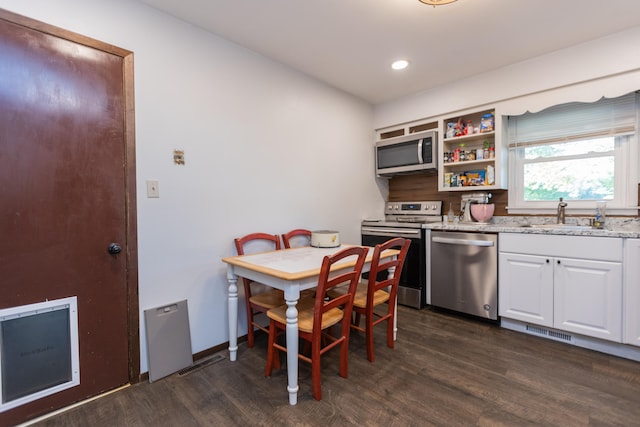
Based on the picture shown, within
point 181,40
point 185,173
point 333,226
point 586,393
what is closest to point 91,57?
point 181,40

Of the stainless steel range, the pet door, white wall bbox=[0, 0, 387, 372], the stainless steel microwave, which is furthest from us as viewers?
the stainless steel microwave

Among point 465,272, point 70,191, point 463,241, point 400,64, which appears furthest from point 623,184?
point 70,191

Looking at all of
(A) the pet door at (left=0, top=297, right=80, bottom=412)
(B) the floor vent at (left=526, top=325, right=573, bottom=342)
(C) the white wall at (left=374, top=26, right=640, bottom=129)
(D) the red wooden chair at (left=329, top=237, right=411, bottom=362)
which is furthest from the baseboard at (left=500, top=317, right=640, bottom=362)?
(A) the pet door at (left=0, top=297, right=80, bottom=412)

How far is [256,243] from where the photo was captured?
8.00 feet

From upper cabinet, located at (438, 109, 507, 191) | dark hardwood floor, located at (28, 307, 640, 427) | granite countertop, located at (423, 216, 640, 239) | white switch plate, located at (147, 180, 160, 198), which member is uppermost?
upper cabinet, located at (438, 109, 507, 191)

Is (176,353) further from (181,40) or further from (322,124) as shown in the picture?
(322,124)

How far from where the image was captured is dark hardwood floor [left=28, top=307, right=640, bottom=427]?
1.49 metres

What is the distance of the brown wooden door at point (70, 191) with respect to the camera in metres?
1.42

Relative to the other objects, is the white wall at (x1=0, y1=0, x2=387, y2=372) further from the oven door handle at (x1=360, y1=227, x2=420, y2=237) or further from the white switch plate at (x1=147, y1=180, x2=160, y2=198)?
the oven door handle at (x1=360, y1=227, x2=420, y2=237)

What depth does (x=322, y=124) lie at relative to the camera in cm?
302

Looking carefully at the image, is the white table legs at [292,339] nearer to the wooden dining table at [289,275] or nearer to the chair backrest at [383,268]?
the wooden dining table at [289,275]

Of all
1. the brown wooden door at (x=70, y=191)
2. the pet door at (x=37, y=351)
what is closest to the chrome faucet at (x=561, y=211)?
the brown wooden door at (x=70, y=191)

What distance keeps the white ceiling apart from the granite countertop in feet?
4.75

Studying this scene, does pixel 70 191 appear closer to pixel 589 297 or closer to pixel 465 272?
pixel 465 272
